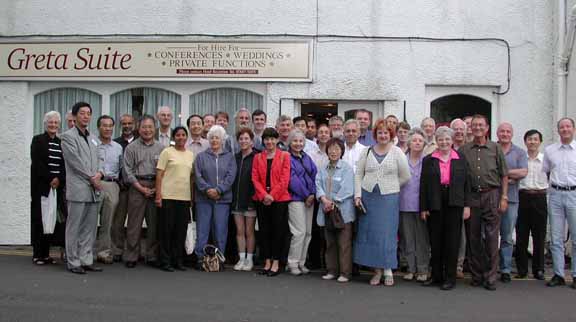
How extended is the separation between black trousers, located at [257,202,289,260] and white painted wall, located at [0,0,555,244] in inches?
113

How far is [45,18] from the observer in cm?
1067

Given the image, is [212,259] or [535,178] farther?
[212,259]

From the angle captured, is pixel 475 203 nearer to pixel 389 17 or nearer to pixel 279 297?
pixel 279 297

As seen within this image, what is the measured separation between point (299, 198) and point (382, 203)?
1.11 metres

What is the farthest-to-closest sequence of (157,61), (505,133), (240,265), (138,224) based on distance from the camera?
(157,61) < (138,224) < (240,265) < (505,133)

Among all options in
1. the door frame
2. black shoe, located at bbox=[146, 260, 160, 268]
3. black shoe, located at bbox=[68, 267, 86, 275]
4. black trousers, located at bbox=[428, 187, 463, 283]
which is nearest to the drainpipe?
the door frame

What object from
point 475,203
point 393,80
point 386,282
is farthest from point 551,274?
point 393,80

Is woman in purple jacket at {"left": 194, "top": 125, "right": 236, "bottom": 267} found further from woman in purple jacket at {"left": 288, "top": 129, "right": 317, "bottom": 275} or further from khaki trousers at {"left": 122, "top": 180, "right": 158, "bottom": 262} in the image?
woman in purple jacket at {"left": 288, "top": 129, "right": 317, "bottom": 275}

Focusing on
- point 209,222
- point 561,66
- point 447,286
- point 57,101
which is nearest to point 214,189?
point 209,222

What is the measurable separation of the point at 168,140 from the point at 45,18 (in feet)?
12.3

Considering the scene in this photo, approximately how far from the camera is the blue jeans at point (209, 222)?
8.03m

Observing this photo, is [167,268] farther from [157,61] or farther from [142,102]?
[157,61]

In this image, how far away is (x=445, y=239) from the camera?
23.6ft

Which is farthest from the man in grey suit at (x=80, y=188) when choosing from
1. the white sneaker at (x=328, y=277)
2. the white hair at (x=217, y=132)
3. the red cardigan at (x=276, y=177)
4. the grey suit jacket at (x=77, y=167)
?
the white sneaker at (x=328, y=277)
